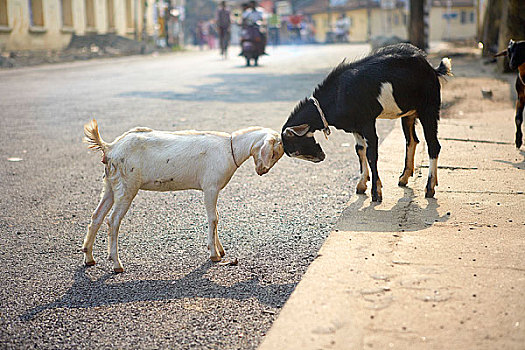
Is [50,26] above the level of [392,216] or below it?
above

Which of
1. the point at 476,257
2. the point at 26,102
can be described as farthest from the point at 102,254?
the point at 26,102

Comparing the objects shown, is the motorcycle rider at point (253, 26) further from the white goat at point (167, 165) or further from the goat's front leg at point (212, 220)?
the goat's front leg at point (212, 220)

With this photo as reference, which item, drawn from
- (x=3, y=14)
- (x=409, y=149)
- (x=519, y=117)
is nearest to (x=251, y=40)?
(x=3, y=14)

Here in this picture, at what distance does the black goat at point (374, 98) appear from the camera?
467 cm

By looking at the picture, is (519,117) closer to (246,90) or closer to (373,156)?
(373,156)

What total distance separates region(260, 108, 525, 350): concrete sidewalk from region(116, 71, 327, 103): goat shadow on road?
7366mm

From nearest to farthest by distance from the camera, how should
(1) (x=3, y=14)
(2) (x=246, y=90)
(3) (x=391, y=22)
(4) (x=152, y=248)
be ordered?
(4) (x=152, y=248), (2) (x=246, y=90), (1) (x=3, y=14), (3) (x=391, y=22)

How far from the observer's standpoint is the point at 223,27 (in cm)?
2919

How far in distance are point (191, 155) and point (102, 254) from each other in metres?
0.90

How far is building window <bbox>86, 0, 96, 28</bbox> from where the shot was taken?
3441 cm

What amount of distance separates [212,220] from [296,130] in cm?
88

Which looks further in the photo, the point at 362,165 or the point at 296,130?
the point at 362,165

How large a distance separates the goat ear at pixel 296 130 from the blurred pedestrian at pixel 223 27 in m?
24.6

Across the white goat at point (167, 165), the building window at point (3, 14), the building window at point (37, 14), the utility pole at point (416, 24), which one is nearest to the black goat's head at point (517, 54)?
the white goat at point (167, 165)
